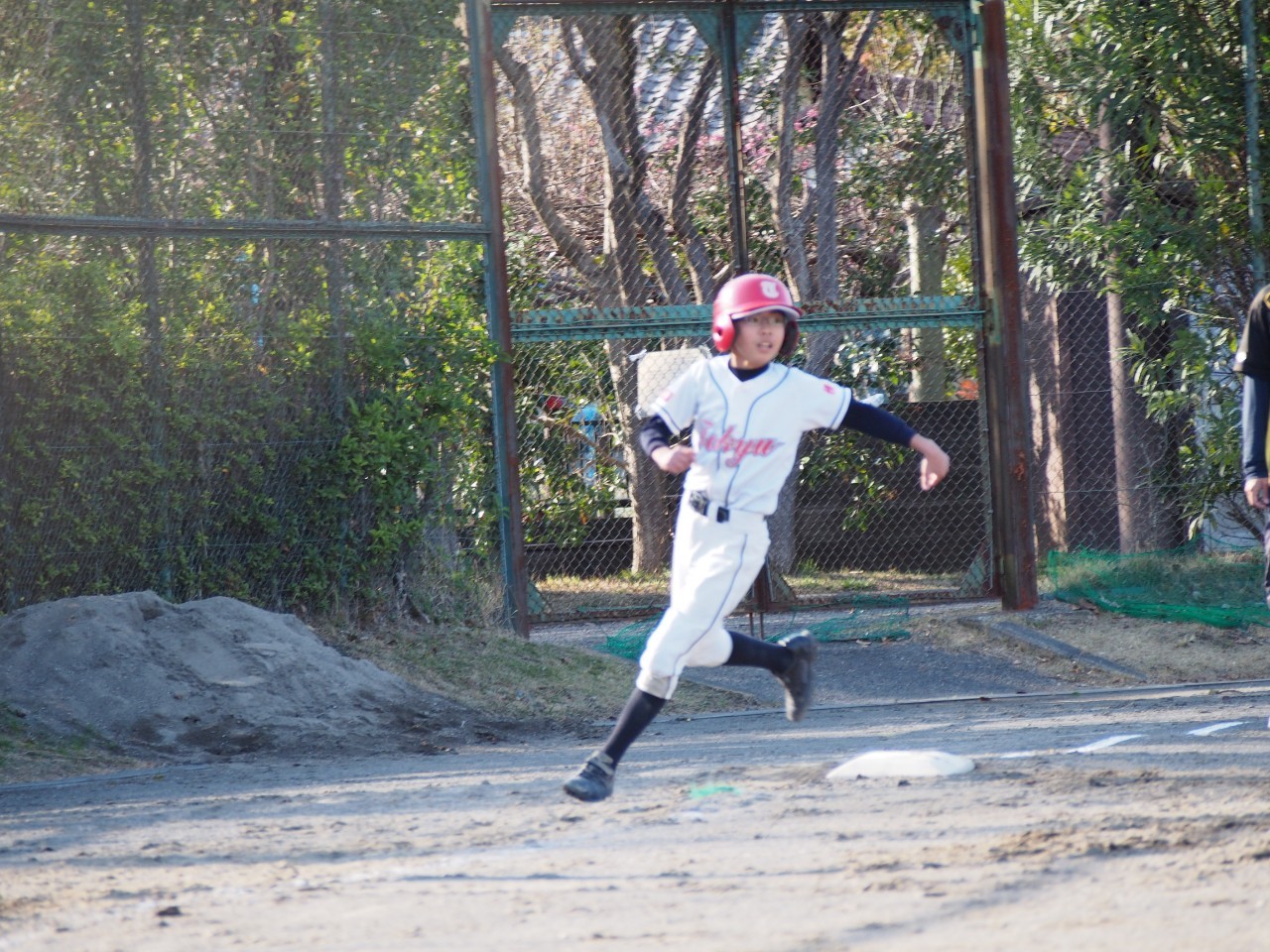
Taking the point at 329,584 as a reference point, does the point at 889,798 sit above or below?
below

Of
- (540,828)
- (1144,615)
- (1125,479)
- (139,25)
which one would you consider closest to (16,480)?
(139,25)

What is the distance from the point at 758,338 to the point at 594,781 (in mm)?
1716

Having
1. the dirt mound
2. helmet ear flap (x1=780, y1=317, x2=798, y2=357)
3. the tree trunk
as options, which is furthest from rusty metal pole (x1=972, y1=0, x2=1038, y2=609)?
helmet ear flap (x1=780, y1=317, x2=798, y2=357)

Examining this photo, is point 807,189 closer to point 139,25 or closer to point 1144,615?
point 1144,615

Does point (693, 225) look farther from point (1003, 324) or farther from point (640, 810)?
point (640, 810)

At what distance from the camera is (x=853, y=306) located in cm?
1048

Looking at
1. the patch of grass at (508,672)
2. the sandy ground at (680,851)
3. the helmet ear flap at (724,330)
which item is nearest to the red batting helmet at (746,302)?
the helmet ear flap at (724,330)

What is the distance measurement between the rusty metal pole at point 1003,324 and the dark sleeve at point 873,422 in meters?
4.92

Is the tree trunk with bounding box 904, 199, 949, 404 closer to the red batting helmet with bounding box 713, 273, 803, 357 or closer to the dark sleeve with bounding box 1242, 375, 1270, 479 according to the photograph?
the dark sleeve with bounding box 1242, 375, 1270, 479

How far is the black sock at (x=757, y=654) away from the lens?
19.5ft

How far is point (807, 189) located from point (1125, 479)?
353 centimetres

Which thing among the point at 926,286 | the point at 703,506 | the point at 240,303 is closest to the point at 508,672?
the point at 240,303

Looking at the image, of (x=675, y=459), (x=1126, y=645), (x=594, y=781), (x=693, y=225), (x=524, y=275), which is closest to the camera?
(x=675, y=459)

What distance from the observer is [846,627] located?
10.2m
